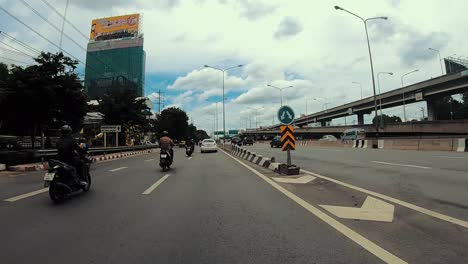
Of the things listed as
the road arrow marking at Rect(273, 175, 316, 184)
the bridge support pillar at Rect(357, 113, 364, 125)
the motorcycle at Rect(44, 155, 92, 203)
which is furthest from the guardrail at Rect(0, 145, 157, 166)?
the bridge support pillar at Rect(357, 113, 364, 125)

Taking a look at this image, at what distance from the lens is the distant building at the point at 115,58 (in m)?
41.3

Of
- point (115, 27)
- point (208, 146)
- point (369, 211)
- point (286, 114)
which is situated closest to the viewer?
point (369, 211)

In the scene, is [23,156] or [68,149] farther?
[23,156]

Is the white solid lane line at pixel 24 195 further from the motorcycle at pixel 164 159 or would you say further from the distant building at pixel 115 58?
the distant building at pixel 115 58

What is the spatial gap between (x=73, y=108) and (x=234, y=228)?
819 inches

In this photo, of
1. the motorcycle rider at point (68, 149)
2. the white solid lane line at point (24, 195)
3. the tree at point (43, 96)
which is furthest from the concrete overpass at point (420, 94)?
the white solid lane line at point (24, 195)

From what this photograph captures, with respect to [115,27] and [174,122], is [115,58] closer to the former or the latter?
[115,27]

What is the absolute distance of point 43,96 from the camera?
20719 mm

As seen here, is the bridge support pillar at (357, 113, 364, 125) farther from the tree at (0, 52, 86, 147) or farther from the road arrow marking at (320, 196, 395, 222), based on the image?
the road arrow marking at (320, 196, 395, 222)

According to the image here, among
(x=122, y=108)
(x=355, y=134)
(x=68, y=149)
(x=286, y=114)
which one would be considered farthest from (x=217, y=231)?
(x=355, y=134)

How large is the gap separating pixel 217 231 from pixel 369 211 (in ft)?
9.80

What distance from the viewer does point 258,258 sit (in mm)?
3977

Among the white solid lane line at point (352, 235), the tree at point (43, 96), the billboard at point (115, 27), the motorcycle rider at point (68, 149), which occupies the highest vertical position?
the billboard at point (115, 27)

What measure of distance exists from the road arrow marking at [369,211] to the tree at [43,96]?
64.1ft
